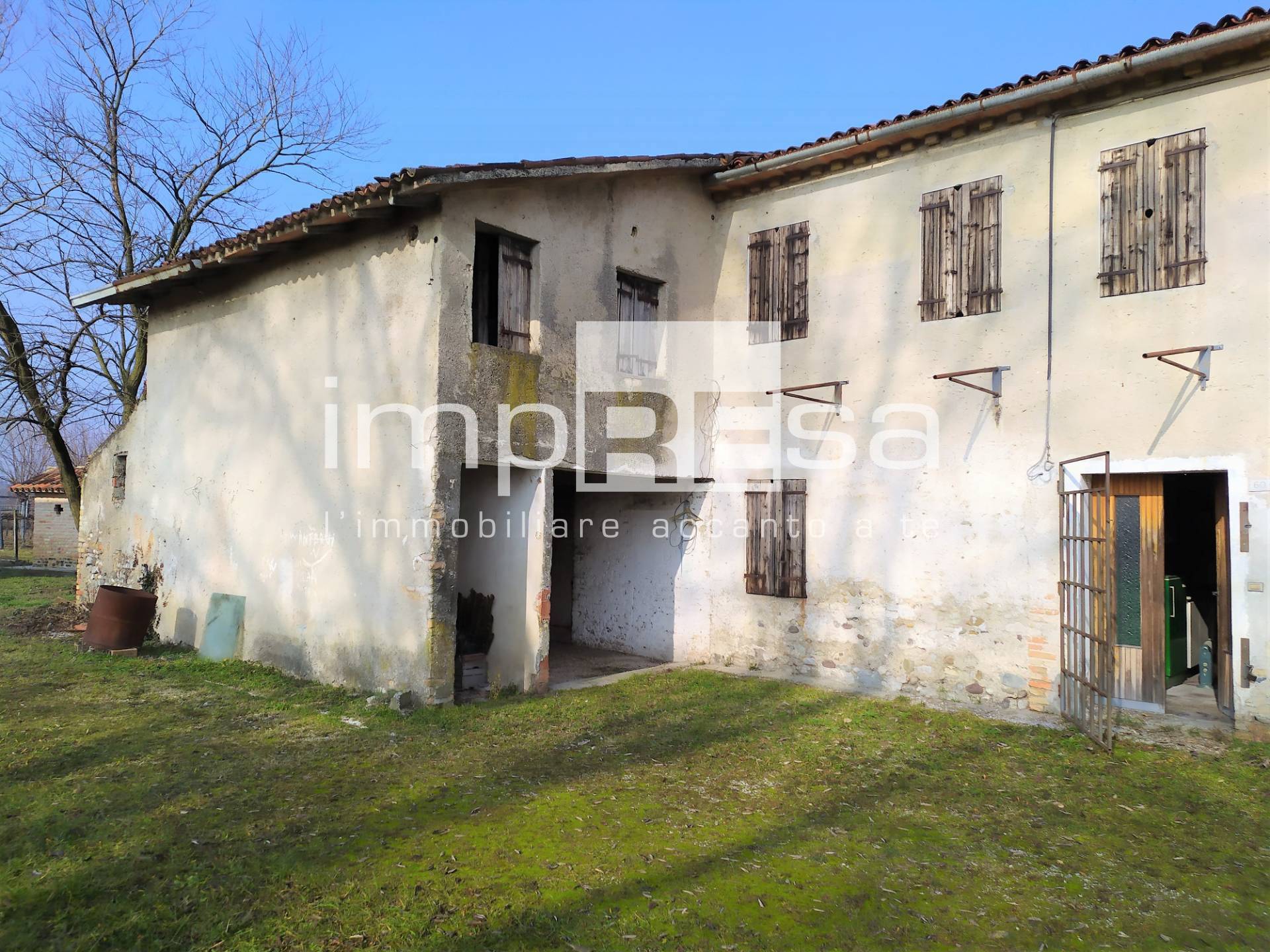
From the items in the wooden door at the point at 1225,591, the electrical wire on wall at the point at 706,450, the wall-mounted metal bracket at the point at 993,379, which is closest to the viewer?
the wooden door at the point at 1225,591

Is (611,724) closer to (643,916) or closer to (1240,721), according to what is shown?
(643,916)

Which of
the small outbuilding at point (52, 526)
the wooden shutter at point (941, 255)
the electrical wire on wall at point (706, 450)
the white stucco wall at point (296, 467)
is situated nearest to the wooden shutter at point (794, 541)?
the electrical wire on wall at point (706, 450)

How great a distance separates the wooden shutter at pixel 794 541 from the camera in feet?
31.7

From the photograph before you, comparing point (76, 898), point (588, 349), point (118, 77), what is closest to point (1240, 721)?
point (588, 349)

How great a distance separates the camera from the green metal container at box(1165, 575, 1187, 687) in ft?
27.4

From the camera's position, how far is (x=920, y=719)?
7.92 m

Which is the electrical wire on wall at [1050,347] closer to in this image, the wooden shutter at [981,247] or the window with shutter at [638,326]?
the wooden shutter at [981,247]

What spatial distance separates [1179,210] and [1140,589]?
3.69 m

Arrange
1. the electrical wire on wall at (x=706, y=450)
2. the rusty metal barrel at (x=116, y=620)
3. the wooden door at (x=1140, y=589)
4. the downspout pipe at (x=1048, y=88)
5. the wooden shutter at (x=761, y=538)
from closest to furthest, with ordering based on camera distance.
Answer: the downspout pipe at (x=1048, y=88) < the wooden door at (x=1140, y=589) < the rusty metal barrel at (x=116, y=620) < the wooden shutter at (x=761, y=538) < the electrical wire on wall at (x=706, y=450)

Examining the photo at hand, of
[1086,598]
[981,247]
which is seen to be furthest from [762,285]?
[1086,598]

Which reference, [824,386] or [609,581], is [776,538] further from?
[609,581]

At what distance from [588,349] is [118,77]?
1432cm

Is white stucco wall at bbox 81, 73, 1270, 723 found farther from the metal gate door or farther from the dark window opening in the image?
the dark window opening

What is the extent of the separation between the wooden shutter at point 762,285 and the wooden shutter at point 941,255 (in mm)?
1916
